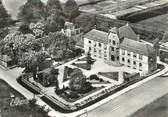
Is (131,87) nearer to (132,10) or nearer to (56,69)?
(56,69)

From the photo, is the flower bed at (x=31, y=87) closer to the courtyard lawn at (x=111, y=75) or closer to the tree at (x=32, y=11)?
the courtyard lawn at (x=111, y=75)

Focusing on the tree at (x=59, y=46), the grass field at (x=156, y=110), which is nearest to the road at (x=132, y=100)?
the grass field at (x=156, y=110)

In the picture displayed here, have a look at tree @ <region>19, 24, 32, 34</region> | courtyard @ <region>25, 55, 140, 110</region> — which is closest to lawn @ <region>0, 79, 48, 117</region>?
courtyard @ <region>25, 55, 140, 110</region>

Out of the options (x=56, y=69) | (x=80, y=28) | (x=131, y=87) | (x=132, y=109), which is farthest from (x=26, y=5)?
(x=132, y=109)

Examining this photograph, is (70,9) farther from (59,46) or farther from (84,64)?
(84,64)

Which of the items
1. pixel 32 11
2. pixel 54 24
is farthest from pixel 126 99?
pixel 32 11

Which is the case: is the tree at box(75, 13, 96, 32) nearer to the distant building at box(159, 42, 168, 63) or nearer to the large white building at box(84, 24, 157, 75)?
the large white building at box(84, 24, 157, 75)
